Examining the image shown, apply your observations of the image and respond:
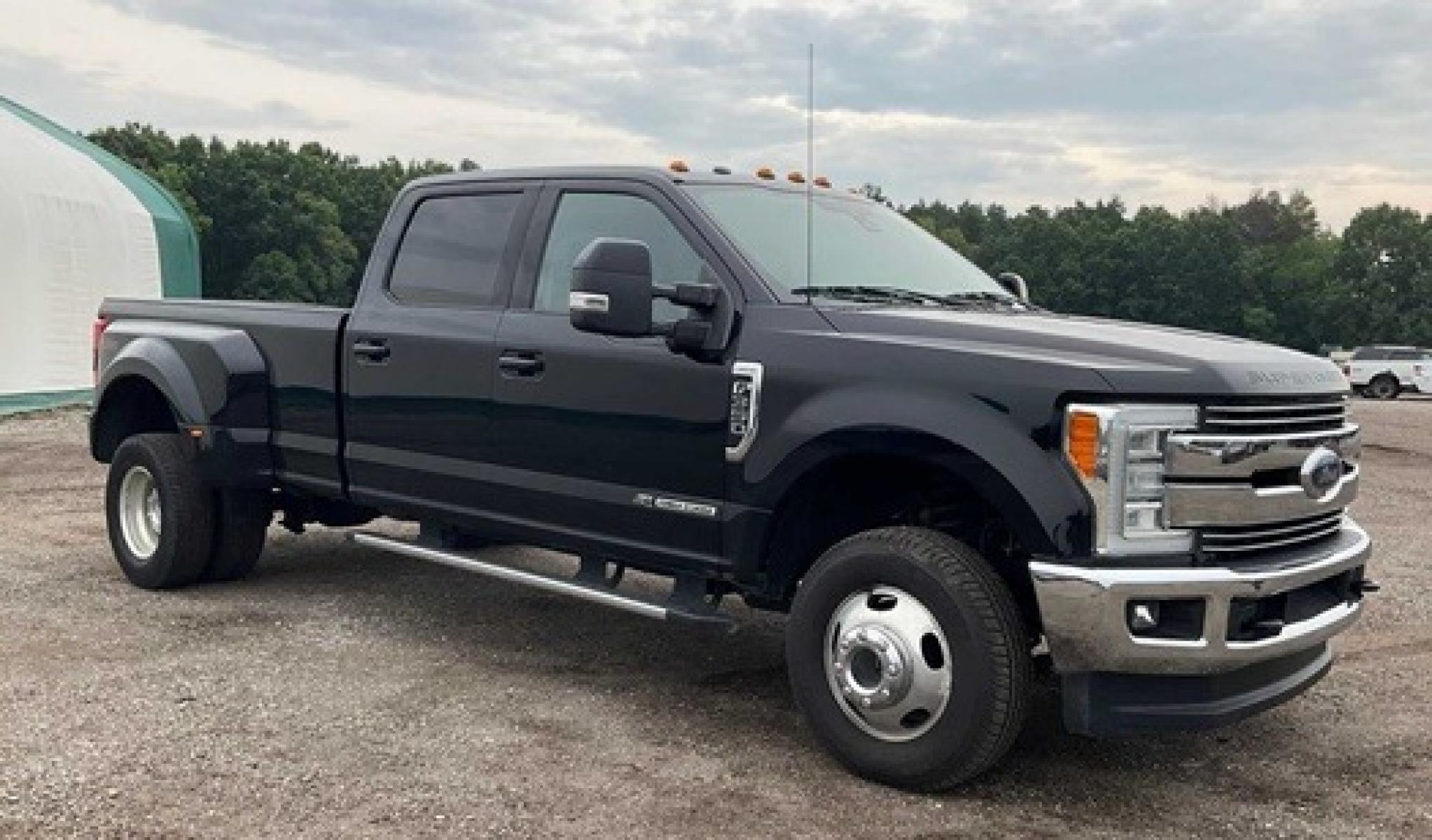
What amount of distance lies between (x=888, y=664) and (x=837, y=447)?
0.69 meters

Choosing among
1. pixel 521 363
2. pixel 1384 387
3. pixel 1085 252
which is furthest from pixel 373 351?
pixel 1085 252

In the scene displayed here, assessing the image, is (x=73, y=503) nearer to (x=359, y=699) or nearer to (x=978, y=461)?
(x=359, y=699)

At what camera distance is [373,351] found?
223 inches

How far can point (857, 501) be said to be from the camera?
4.60 meters

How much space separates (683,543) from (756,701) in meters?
0.81

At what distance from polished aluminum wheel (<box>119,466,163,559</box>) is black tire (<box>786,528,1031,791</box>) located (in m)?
4.00

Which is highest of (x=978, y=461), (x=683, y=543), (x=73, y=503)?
(x=978, y=461)

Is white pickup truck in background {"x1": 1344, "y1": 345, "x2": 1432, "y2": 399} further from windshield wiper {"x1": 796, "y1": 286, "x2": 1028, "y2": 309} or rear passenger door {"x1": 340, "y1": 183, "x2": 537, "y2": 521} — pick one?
rear passenger door {"x1": 340, "y1": 183, "x2": 537, "y2": 521}

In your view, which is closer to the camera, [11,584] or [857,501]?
[857,501]

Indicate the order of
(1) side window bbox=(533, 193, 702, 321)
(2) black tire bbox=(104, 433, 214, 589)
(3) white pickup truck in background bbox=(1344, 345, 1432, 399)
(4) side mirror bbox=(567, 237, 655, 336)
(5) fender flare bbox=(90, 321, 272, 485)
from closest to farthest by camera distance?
(4) side mirror bbox=(567, 237, 655, 336) < (1) side window bbox=(533, 193, 702, 321) < (5) fender flare bbox=(90, 321, 272, 485) < (2) black tire bbox=(104, 433, 214, 589) < (3) white pickup truck in background bbox=(1344, 345, 1432, 399)

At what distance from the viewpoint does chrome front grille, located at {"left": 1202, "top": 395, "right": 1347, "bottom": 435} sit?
3.79 metres

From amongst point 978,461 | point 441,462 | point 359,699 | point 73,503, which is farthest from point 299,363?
point 73,503

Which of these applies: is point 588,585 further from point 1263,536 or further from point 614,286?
point 1263,536

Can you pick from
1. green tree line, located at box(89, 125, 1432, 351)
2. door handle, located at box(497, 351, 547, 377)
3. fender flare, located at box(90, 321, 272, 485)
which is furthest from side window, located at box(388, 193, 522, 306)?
green tree line, located at box(89, 125, 1432, 351)
